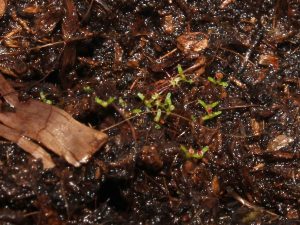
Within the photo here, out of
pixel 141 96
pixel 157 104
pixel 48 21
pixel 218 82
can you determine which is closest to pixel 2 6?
pixel 48 21

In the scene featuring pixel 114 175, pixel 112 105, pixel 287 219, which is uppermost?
pixel 112 105

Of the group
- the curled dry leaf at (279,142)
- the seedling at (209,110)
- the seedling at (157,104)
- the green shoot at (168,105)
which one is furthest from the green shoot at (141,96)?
the curled dry leaf at (279,142)

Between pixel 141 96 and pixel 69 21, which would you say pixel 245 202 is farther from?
pixel 69 21

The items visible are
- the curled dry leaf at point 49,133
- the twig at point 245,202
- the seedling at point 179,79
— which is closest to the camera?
the curled dry leaf at point 49,133

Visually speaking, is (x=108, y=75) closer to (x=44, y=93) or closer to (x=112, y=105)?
(x=112, y=105)

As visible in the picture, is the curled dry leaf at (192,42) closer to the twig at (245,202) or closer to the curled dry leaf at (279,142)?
the curled dry leaf at (279,142)

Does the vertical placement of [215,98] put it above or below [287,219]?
above

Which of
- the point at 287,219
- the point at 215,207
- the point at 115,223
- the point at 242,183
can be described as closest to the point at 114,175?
the point at 115,223
